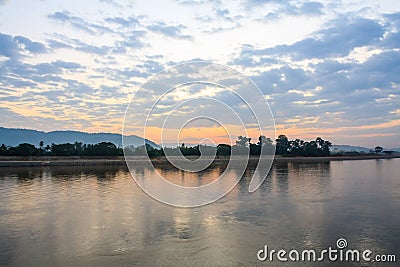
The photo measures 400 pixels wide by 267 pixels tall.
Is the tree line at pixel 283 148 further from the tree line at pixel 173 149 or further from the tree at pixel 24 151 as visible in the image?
the tree at pixel 24 151

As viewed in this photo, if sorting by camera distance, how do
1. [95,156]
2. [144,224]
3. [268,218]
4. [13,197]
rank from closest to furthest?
[144,224], [268,218], [13,197], [95,156]

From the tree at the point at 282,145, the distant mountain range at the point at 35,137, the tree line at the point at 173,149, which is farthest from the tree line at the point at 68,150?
the distant mountain range at the point at 35,137

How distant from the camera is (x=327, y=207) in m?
10.8

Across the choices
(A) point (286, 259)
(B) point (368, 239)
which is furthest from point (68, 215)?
(B) point (368, 239)

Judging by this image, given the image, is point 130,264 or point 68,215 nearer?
point 130,264

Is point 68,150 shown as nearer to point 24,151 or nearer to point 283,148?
point 24,151

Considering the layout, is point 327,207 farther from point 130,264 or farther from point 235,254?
point 130,264

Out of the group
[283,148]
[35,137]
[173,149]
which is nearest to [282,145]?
[283,148]

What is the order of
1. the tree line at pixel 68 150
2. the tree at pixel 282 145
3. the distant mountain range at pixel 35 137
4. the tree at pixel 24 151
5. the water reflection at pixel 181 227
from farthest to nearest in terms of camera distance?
the distant mountain range at pixel 35 137, the tree at pixel 282 145, the tree line at pixel 68 150, the tree at pixel 24 151, the water reflection at pixel 181 227

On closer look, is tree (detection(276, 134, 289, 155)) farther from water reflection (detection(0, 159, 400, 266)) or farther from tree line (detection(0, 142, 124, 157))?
water reflection (detection(0, 159, 400, 266))

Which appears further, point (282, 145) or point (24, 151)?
point (282, 145)

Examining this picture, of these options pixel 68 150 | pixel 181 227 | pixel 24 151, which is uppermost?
pixel 68 150

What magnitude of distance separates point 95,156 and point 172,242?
3719cm

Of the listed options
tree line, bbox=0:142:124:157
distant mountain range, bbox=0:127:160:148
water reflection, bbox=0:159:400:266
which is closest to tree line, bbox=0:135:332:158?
tree line, bbox=0:142:124:157
